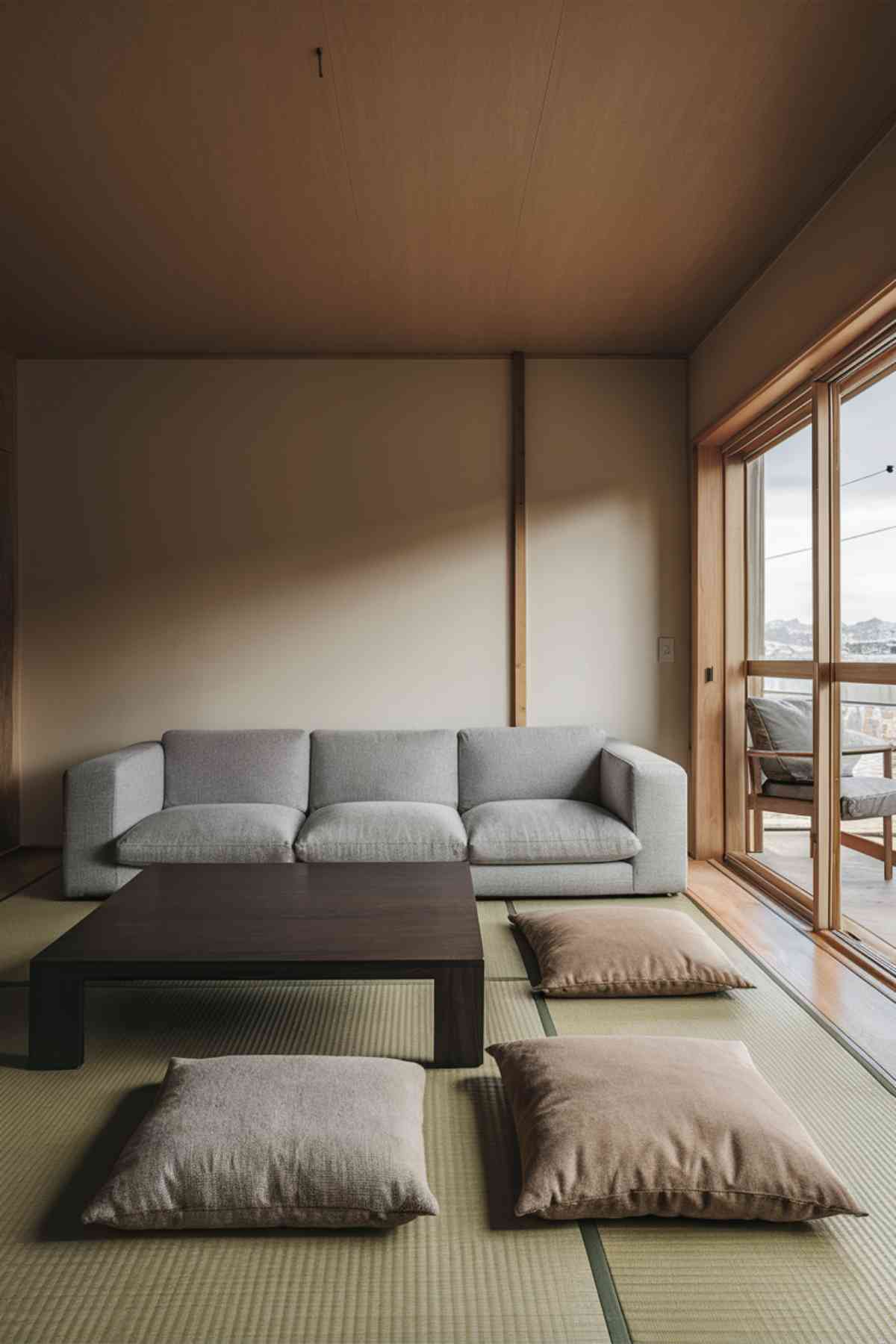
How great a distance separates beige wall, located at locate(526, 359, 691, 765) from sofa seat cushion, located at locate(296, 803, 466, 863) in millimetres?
1189

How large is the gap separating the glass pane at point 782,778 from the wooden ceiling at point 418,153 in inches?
69.9

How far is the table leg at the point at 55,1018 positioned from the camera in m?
2.08

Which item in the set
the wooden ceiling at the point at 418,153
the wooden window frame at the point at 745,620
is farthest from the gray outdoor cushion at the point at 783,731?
the wooden ceiling at the point at 418,153

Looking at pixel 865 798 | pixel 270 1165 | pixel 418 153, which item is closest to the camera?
pixel 270 1165

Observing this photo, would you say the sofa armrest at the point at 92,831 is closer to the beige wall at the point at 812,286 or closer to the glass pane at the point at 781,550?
the glass pane at the point at 781,550

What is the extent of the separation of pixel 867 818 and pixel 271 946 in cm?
219

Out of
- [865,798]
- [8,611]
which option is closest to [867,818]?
[865,798]

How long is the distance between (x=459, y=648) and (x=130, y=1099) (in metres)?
2.87

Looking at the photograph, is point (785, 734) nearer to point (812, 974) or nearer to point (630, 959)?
point (812, 974)

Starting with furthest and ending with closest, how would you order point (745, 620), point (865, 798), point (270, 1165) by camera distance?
point (745, 620) < point (865, 798) < point (270, 1165)

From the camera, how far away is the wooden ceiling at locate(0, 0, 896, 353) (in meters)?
2.15

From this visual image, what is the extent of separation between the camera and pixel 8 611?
443 centimetres

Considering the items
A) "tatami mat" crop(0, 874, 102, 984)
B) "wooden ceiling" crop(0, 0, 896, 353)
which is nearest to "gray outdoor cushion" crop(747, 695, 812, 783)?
"wooden ceiling" crop(0, 0, 896, 353)

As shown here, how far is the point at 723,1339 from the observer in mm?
1251
